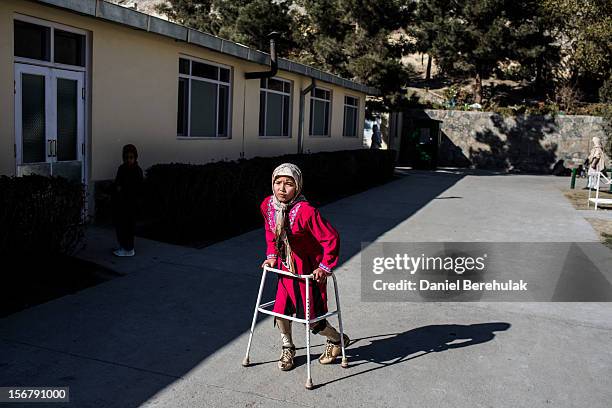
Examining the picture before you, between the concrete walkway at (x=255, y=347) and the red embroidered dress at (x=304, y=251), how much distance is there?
0.49 metres

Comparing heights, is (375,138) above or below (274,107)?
below

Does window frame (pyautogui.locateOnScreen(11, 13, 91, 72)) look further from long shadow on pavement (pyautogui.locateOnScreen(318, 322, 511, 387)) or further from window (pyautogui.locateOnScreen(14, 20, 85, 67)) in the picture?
long shadow on pavement (pyautogui.locateOnScreen(318, 322, 511, 387))

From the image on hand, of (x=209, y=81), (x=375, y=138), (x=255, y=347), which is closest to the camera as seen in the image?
(x=255, y=347)

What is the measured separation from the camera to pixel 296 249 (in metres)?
4.30

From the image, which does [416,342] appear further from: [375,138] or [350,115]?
[375,138]

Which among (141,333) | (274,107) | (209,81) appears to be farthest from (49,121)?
(274,107)

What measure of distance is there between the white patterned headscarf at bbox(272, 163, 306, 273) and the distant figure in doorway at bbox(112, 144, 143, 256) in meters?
3.61

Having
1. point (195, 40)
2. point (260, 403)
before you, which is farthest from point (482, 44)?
point (260, 403)

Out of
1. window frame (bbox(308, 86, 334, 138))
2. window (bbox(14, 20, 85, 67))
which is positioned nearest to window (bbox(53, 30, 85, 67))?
window (bbox(14, 20, 85, 67))

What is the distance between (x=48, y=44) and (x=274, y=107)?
24.9ft

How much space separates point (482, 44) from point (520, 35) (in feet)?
5.99

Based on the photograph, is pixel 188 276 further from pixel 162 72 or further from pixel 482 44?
pixel 482 44

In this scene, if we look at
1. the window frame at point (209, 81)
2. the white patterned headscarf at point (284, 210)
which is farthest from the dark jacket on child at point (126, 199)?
the window frame at point (209, 81)

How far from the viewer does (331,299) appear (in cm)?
637
